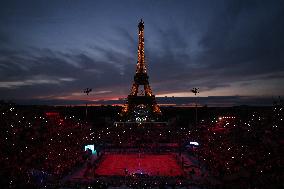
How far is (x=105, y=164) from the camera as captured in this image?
4153 cm

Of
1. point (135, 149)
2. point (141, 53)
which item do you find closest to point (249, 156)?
point (135, 149)

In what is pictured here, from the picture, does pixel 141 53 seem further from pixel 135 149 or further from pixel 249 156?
pixel 249 156

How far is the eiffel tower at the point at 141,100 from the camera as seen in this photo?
8262cm

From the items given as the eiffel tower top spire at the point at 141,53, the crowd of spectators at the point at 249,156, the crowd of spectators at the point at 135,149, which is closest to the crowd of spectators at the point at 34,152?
the crowd of spectators at the point at 135,149

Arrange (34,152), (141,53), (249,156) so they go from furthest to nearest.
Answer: (141,53), (34,152), (249,156)

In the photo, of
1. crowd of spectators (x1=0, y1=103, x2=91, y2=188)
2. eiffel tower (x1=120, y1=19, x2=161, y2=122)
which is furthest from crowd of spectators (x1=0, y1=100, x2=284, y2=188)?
eiffel tower (x1=120, y1=19, x2=161, y2=122)

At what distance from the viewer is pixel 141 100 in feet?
289

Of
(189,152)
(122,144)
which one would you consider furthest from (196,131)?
(122,144)

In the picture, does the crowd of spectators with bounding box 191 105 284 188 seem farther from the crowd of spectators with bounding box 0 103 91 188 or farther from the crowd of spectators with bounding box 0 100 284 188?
the crowd of spectators with bounding box 0 103 91 188

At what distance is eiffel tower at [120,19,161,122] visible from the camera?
8262 cm

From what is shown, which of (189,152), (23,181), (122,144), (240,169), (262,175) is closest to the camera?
(23,181)

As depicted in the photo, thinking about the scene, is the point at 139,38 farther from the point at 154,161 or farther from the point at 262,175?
the point at 262,175

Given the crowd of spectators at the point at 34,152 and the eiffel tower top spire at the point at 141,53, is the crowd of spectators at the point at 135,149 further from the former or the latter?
the eiffel tower top spire at the point at 141,53

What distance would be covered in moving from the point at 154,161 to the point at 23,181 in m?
22.6
